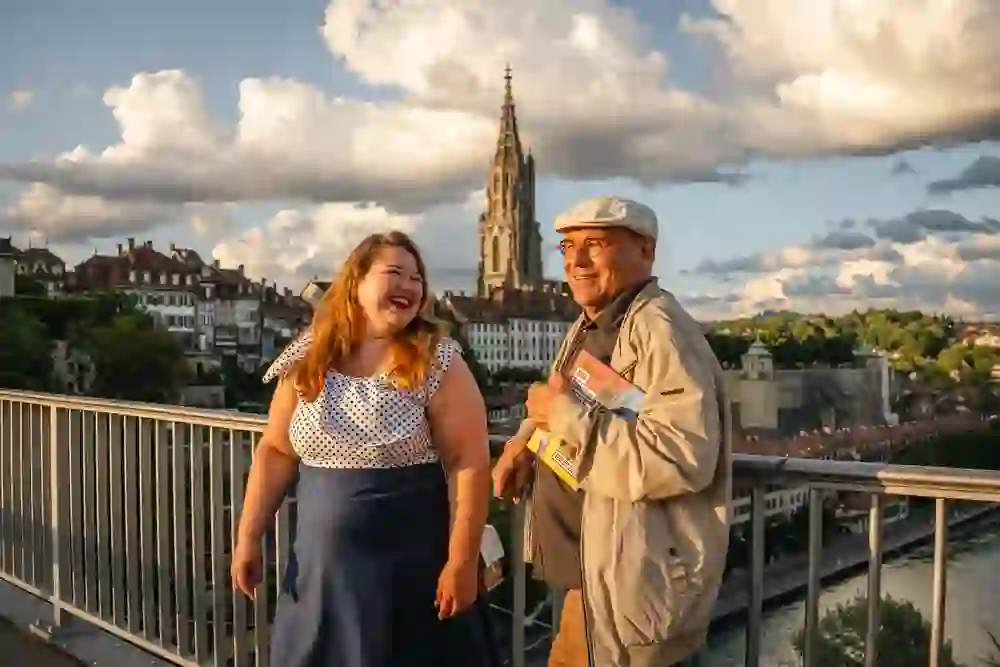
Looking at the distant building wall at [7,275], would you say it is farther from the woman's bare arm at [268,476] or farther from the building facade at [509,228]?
the woman's bare arm at [268,476]

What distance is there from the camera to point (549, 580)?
1934mm

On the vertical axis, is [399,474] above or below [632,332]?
below

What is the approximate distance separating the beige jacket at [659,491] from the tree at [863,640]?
0.37 m

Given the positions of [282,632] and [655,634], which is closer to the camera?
[655,634]

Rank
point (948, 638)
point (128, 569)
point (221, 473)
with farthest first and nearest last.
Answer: point (128, 569)
point (221, 473)
point (948, 638)

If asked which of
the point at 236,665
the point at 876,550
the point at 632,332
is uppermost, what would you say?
the point at 632,332

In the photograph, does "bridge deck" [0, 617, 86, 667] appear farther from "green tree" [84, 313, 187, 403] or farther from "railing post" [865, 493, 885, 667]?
"green tree" [84, 313, 187, 403]

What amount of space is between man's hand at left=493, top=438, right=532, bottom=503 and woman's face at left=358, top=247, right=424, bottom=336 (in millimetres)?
367

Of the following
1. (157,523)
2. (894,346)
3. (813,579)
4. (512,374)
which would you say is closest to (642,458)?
(813,579)

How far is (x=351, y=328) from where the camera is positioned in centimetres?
213

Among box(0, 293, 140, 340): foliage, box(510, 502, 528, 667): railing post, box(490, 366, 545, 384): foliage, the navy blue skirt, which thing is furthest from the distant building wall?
the navy blue skirt

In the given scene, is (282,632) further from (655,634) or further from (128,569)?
(128,569)

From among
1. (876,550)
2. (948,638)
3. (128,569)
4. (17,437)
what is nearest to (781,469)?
(876,550)

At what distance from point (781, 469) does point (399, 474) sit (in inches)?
31.6
